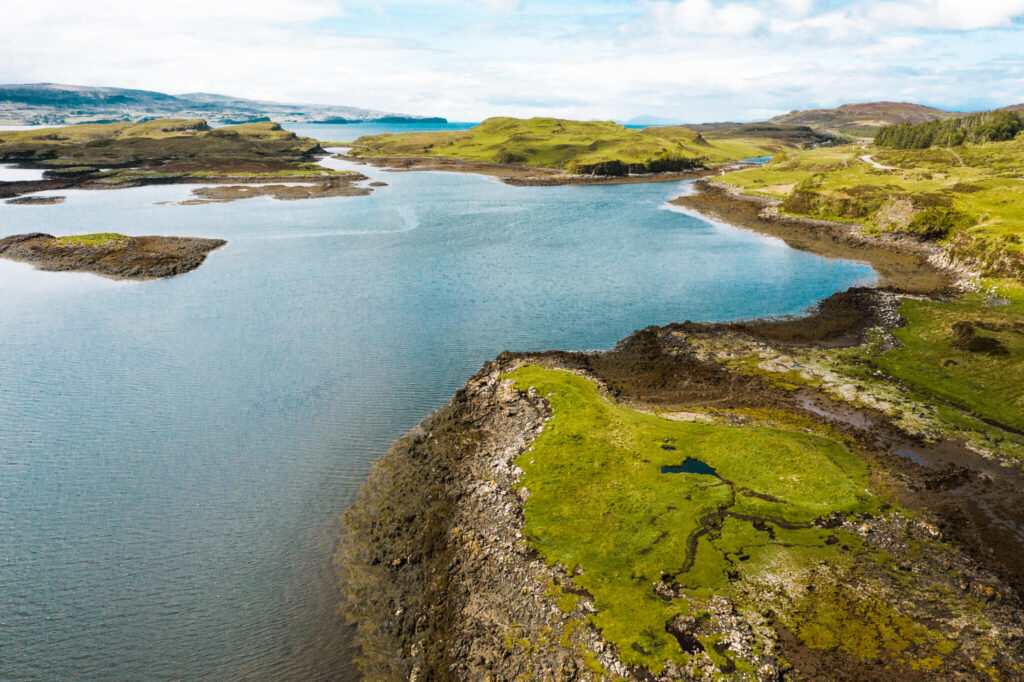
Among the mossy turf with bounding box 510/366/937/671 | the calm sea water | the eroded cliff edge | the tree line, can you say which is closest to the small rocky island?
the calm sea water

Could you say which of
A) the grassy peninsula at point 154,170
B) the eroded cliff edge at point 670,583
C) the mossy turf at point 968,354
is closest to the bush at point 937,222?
the mossy turf at point 968,354

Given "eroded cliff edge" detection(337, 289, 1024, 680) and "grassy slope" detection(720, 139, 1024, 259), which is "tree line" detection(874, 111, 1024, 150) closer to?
"grassy slope" detection(720, 139, 1024, 259)

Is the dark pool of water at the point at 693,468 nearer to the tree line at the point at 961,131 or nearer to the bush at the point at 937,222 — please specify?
the bush at the point at 937,222

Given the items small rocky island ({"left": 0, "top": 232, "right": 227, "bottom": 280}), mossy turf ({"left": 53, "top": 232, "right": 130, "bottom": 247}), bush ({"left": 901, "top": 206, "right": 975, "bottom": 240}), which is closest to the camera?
small rocky island ({"left": 0, "top": 232, "right": 227, "bottom": 280})

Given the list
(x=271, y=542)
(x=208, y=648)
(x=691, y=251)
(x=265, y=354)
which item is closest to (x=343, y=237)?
(x=265, y=354)

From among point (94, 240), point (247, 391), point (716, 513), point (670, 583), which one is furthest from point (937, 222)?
point (94, 240)

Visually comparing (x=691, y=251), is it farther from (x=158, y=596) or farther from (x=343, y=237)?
(x=158, y=596)
